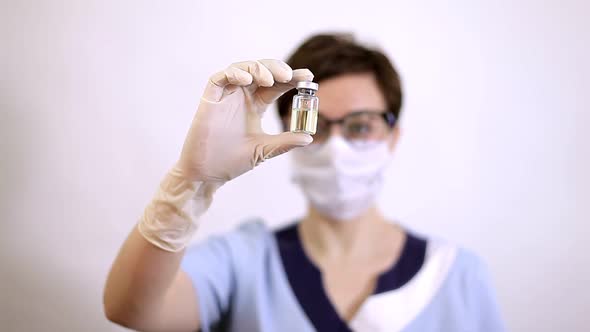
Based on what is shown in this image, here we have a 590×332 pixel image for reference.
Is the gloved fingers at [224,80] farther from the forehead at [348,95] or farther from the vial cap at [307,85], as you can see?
the forehead at [348,95]

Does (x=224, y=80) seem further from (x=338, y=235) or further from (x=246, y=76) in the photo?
(x=338, y=235)

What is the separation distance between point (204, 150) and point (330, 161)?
1.31 feet

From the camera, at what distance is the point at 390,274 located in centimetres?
112

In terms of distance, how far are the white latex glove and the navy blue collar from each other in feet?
1.28

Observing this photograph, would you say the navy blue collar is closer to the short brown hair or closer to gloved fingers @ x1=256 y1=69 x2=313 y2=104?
the short brown hair

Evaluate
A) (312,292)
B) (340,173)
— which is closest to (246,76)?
(340,173)

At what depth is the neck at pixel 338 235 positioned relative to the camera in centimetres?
120

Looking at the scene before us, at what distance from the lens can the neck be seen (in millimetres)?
1204

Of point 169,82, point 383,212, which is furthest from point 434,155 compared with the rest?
point 169,82

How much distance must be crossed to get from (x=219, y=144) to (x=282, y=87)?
0.39ft

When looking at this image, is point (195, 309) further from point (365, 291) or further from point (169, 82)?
point (169, 82)

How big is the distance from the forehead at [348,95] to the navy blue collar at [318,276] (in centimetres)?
32

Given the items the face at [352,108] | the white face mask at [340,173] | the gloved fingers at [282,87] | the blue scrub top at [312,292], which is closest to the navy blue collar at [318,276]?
the blue scrub top at [312,292]

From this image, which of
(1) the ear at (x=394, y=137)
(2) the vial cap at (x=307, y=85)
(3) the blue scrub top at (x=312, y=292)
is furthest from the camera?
(1) the ear at (x=394, y=137)
